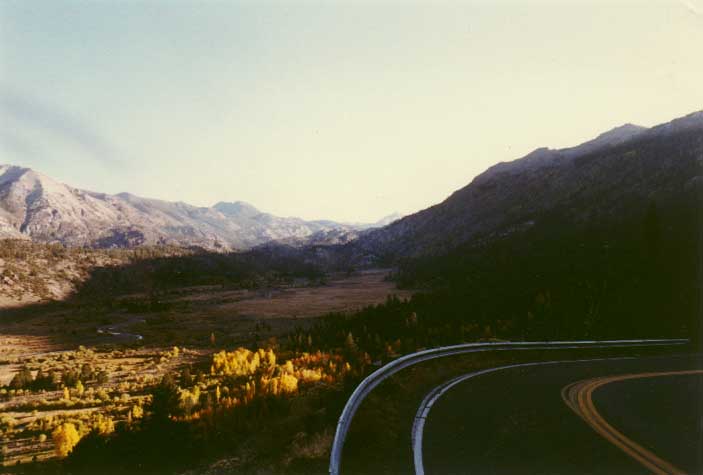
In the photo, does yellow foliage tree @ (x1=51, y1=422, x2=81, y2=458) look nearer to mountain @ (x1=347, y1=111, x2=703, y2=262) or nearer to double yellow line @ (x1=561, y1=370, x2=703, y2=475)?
double yellow line @ (x1=561, y1=370, x2=703, y2=475)

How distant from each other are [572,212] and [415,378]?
82095 mm

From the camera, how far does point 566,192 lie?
104 meters

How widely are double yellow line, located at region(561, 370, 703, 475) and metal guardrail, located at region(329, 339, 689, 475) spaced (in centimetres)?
381

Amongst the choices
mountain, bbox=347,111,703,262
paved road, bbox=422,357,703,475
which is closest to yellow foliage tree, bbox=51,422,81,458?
paved road, bbox=422,357,703,475

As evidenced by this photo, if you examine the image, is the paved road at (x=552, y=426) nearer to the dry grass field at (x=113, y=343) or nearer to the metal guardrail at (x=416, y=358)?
the metal guardrail at (x=416, y=358)

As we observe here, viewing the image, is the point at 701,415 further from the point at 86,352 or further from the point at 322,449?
the point at 86,352

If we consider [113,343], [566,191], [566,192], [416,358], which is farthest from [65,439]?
[566,191]

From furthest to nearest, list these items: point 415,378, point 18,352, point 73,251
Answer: point 73,251, point 18,352, point 415,378

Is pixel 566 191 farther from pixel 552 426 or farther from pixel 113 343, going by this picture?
pixel 552 426

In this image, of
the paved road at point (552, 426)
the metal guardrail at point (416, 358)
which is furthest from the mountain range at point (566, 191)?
the paved road at point (552, 426)

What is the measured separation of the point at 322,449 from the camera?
304 inches

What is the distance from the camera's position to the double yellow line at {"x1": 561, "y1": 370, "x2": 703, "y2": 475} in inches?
261

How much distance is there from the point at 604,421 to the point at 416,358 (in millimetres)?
5695

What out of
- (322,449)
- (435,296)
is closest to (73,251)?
(435,296)
